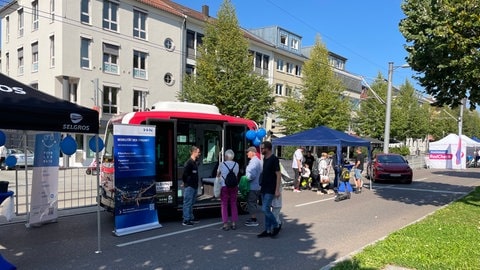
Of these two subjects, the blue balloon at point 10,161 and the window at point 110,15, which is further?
the window at point 110,15

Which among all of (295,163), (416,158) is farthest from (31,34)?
(416,158)

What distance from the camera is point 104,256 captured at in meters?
6.69

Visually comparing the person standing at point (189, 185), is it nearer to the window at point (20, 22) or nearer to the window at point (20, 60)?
the window at point (20, 60)

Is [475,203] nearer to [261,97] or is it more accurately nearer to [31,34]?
[261,97]

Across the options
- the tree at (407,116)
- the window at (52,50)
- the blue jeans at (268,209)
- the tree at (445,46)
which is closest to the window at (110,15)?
the window at (52,50)

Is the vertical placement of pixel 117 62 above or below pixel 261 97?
above

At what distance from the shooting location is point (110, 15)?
30578mm

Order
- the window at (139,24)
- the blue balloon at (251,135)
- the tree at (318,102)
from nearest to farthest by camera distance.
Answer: the blue balloon at (251,135) → the window at (139,24) → the tree at (318,102)

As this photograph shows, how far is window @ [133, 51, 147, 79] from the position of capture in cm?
3247

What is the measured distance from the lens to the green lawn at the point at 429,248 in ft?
19.8

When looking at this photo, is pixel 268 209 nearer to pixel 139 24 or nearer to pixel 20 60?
pixel 139 24

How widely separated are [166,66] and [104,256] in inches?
1152

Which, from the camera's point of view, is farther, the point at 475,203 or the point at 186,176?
the point at 475,203

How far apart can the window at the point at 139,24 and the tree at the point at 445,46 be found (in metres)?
24.9
